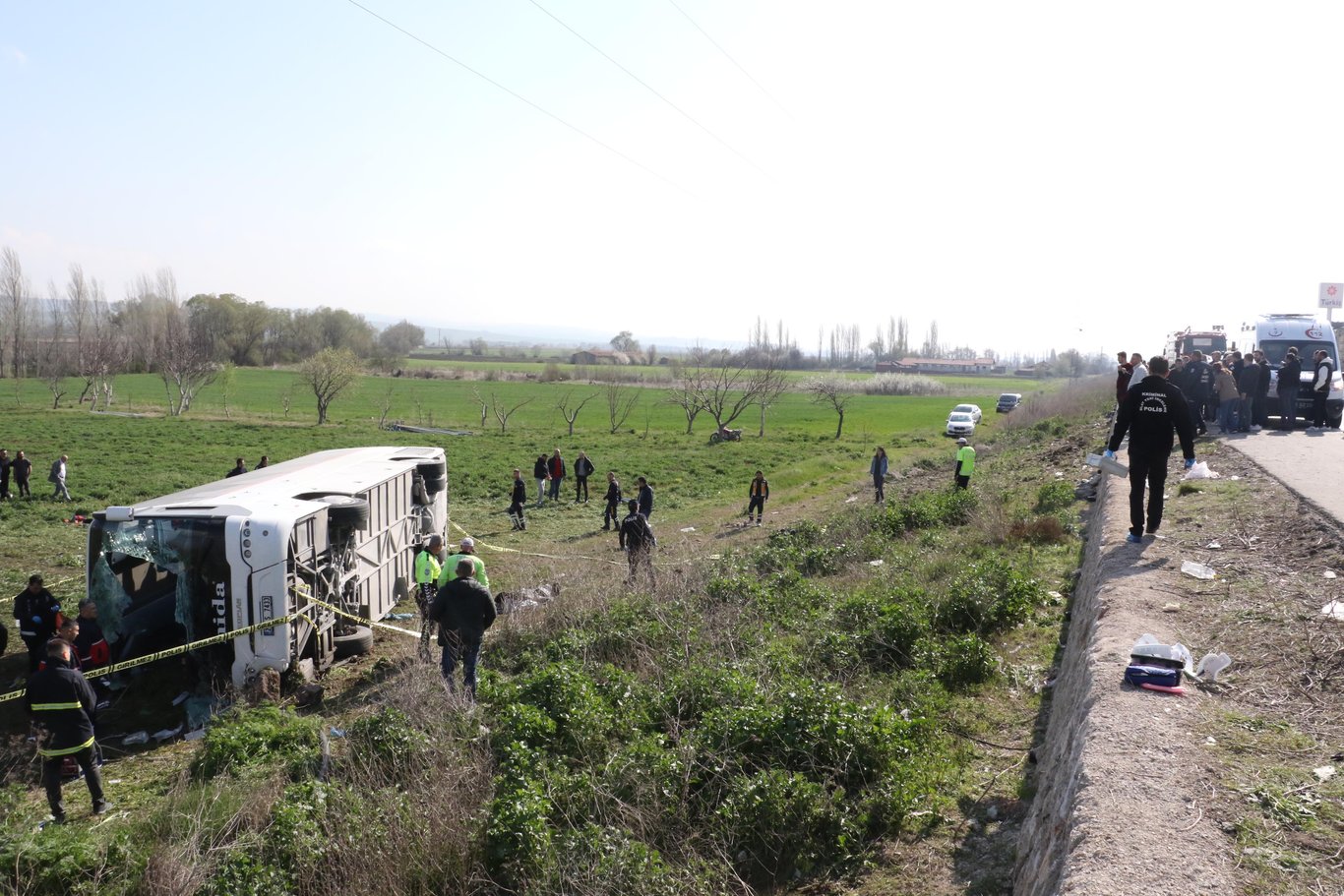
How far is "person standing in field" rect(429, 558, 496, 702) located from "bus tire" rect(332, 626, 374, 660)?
308 centimetres

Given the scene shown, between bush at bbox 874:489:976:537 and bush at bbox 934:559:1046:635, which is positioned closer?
bush at bbox 934:559:1046:635

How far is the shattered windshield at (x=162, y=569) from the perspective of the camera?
9.86 metres

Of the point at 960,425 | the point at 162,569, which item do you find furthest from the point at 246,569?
the point at 960,425

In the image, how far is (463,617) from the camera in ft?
28.2

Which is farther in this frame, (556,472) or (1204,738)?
(556,472)

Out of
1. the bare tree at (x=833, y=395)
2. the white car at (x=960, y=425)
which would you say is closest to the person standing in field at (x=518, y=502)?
the bare tree at (x=833, y=395)

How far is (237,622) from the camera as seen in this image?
31.5ft

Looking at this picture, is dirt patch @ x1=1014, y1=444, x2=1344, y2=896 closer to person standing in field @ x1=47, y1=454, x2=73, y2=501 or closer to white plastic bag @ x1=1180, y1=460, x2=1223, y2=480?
white plastic bag @ x1=1180, y1=460, x2=1223, y2=480

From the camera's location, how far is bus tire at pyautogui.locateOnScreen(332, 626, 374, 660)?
11250 mm

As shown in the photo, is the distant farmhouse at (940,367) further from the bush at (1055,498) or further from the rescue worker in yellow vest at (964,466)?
the bush at (1055,498)

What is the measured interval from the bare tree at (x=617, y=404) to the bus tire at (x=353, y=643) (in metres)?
33.0

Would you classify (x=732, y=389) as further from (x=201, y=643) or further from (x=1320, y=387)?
(x=201, y=643)

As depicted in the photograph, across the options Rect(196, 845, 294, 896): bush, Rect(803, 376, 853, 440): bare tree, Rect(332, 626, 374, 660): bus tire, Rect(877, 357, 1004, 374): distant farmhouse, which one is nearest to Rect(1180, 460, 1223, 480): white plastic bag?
Rect(332, 626, 374, 660): bus tire

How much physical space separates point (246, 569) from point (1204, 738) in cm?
869
